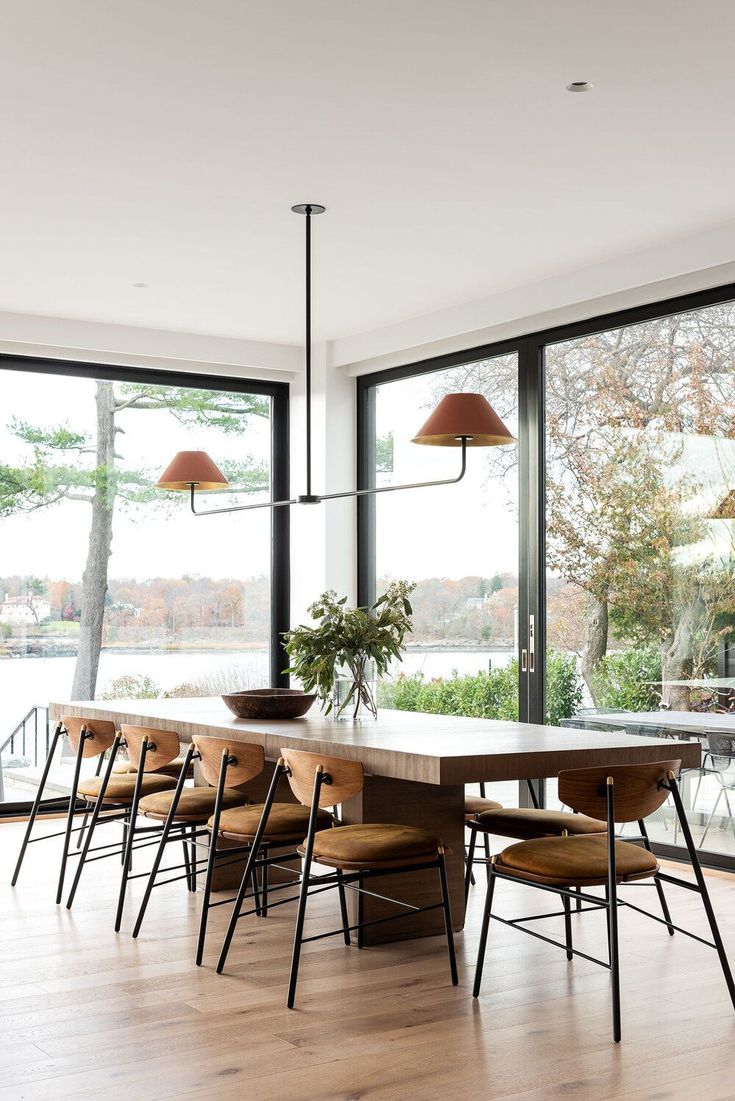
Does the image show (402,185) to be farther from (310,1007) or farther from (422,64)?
(310,1007)

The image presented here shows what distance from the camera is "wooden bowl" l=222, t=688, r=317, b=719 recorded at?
4965 mm

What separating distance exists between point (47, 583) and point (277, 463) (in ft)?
5.62

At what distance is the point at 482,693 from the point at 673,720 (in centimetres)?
143

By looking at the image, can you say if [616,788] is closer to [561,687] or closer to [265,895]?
[265,895]

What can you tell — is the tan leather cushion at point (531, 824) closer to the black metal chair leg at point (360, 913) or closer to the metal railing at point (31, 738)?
the black metal chair leg at point (360, 913)

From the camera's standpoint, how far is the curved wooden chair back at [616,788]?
337cm

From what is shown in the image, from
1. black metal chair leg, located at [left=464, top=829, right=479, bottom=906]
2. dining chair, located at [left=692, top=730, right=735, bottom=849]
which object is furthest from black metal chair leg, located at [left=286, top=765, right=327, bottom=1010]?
dining chair, located at [left=692, top=730, right=735, bottom=849]

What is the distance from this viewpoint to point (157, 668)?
7578 mm

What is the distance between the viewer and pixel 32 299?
6.64 metres

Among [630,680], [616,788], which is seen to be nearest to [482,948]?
[616,788]

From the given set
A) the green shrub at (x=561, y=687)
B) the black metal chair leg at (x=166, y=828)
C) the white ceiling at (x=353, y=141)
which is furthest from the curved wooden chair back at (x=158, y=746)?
the green shrub at (x=561, y=687)

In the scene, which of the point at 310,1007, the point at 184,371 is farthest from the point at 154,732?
the point at 184,371

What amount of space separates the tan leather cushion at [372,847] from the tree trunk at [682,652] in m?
2.15

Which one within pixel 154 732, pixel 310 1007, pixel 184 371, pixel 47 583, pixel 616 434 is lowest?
pixel 310 1007
